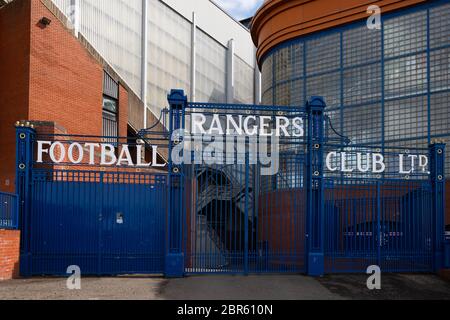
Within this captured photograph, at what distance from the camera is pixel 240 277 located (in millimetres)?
10555

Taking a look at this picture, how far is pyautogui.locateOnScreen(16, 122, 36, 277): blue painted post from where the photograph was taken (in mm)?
10117

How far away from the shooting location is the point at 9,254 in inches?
380

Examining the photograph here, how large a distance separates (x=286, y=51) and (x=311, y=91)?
7.54 ft

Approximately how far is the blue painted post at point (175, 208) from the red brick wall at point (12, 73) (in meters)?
7.51

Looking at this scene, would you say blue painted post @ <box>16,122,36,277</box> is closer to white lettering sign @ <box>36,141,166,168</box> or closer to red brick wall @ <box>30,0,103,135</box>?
white lettering sign @ <box>36,141,166,168</box>

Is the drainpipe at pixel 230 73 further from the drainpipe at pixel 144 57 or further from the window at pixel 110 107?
the window at pixel 110 107

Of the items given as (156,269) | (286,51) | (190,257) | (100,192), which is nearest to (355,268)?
(190,257)

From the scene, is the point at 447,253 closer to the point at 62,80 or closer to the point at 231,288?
the point at 231,288

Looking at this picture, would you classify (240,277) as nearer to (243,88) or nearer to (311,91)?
(311,91)

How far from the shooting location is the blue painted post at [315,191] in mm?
10844

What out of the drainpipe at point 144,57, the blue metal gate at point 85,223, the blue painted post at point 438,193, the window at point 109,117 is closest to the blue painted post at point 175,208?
the blue metal gate at point 85,223

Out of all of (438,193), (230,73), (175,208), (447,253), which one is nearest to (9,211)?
(175,208)

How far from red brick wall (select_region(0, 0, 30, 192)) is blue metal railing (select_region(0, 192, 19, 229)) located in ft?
18.6

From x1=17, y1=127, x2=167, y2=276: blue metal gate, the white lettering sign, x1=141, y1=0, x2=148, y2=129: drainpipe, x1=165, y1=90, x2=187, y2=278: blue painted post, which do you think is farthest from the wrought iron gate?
x1=141, y1=0, x2=148, y2=129: drainpipe
